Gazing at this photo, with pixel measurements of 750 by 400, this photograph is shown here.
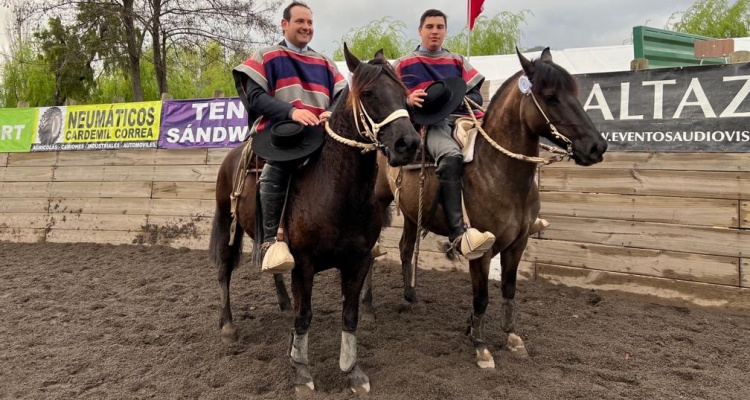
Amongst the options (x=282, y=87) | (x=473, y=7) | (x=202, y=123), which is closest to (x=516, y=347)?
(x=282, y=87)

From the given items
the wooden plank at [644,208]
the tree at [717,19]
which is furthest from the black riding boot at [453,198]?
the tree at [717,19]

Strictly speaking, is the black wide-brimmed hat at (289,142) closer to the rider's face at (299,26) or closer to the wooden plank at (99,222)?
the rider's face at (299,26)

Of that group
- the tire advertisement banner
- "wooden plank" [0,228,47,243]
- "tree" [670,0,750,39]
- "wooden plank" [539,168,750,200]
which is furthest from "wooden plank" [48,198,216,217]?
Result: "tree" [670,0,750,39]

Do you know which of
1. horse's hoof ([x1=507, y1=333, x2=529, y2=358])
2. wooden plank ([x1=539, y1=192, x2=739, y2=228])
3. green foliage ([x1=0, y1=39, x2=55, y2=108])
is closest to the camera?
horse's hoof ([x1=507, y1=333, x2=529, y2=358])

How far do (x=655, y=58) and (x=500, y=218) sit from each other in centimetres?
521

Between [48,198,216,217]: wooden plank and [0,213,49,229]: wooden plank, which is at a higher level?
[48,198,216,217]: wooden plank

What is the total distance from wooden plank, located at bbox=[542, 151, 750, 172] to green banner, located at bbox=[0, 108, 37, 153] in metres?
8.64

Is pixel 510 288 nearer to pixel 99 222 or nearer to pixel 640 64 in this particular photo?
pixel 640 64

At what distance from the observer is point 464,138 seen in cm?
348

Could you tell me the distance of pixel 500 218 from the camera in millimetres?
3207

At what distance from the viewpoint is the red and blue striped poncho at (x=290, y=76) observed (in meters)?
2.96

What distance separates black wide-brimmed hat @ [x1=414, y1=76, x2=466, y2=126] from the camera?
119 inches

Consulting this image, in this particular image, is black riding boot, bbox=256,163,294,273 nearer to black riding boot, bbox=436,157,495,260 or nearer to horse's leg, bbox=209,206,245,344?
black riding boot, bbox=436,157,495,260

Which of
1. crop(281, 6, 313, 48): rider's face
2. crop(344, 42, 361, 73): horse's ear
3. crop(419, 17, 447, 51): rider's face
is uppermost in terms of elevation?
crop(419, 17, 447, 51): rider's face
